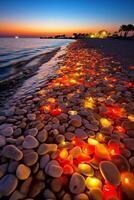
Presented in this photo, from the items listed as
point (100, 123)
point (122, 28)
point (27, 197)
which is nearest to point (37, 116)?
point (100, 123)

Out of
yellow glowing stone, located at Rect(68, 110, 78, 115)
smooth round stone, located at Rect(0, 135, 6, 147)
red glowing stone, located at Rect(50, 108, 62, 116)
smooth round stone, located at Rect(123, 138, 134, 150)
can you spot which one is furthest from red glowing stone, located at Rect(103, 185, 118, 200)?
red glowing stone, located at Rect(50, 108, 62, 116)

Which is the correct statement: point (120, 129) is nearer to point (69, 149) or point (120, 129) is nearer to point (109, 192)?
point (69, 149)

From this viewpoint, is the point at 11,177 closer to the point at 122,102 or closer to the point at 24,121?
the point at 24,121

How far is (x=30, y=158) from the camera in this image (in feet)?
8.28

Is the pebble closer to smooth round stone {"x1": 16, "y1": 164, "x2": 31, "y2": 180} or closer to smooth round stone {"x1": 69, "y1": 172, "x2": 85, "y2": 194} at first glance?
smooth round stone {"x1": 16, "y1": 164, "x2": 31, "y2": 180}

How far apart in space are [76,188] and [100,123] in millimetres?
1687

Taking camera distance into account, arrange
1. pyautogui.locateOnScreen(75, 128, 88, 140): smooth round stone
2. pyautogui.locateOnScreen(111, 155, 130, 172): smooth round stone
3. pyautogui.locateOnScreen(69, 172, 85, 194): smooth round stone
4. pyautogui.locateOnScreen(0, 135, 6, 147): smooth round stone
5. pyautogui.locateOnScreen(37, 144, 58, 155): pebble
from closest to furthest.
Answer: pyautogui.locateOnScreen(69, 172, 85, 194): smooth round stone, pyautogui.locateOnScreen(111, 155, 130, 172): smooth round stone, pyautogui.locateOnScreen(37, 144, 58, 155): pebble, pyautogui.locateOnScreen(0, 135, 6, 147): smooth round stone, pyautogui.locateOnScreen(75, 128, 88, 140): smooth round stone

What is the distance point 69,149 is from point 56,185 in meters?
0.70

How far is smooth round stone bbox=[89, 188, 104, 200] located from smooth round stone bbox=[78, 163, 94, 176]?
249 millimetres

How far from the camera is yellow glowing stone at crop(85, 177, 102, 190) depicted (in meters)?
2.10

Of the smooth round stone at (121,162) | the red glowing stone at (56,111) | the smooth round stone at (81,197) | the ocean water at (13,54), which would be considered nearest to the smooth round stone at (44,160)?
the smooth round stone at (81,197)

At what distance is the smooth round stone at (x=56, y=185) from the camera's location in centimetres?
207

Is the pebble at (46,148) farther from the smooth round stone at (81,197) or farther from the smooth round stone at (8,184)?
the smooth round stone at (81,197)

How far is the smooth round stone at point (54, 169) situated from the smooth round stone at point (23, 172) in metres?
0.27
